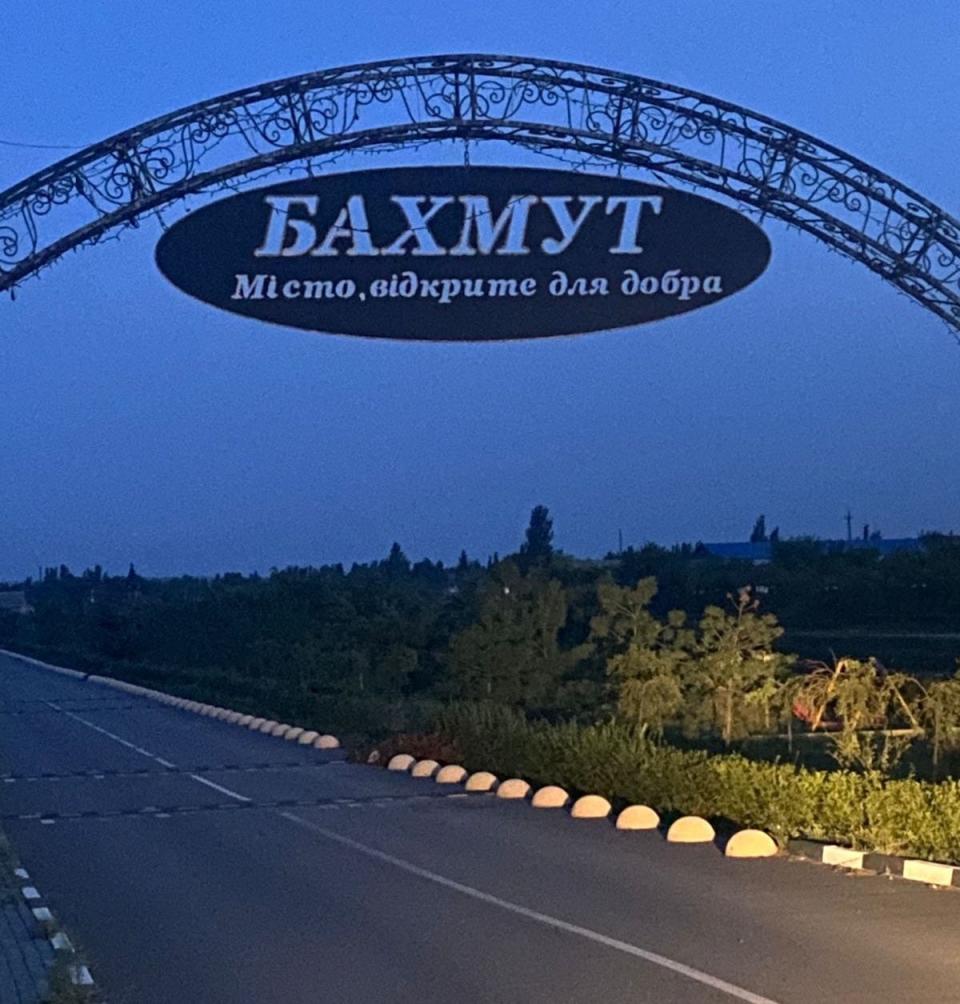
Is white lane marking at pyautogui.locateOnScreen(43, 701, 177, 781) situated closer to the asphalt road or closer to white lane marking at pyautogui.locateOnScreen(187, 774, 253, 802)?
white lane marking at pyautogui.locateOnScreen(187, 774, 253, 802)

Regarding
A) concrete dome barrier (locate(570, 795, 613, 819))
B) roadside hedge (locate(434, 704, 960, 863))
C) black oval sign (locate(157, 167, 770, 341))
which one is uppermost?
black oval sign (locate(157, 167, 770, 341))

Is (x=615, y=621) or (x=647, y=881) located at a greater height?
(x=615, y=621)

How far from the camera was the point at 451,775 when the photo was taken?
19.3 m

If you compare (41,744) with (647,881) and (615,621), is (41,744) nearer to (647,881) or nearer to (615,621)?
(615,621)

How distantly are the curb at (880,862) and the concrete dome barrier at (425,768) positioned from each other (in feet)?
25.4

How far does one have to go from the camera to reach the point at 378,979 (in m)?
8.66

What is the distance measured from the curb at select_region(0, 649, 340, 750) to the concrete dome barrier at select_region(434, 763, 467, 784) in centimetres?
591

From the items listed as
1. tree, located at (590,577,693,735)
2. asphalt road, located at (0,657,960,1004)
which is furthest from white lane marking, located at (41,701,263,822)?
tree, located at (590,577,693,735)

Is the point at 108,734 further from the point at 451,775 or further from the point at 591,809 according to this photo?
the point at 591,809

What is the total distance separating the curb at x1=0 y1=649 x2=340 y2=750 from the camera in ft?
85.5

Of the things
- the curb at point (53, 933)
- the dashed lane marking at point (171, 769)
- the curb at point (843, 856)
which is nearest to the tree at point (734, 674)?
the curb at point (843, 856)

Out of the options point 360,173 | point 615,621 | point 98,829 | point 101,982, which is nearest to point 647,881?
point 101,982

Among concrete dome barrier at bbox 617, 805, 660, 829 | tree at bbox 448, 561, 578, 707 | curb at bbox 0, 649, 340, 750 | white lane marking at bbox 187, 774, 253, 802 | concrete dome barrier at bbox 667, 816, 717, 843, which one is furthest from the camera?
curb at bbox 0, 649, 340, 750

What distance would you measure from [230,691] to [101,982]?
101 ft
